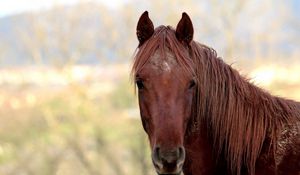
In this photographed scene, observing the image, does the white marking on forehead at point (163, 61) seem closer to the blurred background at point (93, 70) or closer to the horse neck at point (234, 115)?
the horse neck at point (234, 115)

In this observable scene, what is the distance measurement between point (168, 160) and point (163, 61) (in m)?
0.76

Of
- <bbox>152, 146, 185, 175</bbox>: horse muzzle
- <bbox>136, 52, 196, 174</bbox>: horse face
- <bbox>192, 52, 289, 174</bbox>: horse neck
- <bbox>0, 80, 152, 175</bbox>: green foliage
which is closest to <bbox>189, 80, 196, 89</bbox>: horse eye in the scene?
<bbox>136, 52, 196, 174</bbox>: horse face

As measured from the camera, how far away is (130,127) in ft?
88.3

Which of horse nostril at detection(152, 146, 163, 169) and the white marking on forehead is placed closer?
horse nostril at detection(152, 146, 163, 169)

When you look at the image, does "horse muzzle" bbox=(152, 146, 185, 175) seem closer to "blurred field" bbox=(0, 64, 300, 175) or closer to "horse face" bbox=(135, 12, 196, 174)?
"horse face" bbox=(135, 12, 196, 174)

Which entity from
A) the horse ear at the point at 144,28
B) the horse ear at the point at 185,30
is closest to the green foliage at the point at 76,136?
the horse ear at the point at 144,28

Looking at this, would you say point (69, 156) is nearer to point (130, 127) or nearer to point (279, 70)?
point (130, 127)

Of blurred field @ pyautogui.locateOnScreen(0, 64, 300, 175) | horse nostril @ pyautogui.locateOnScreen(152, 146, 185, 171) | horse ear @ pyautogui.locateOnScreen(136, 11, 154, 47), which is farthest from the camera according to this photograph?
blurred field @ pyautogui.locateOnScreen(0, 64, 300, 175)

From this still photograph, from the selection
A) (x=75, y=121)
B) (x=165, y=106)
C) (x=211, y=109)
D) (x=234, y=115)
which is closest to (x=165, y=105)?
(x=165, y=106)

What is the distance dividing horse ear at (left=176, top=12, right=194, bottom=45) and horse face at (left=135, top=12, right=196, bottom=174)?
64 mm

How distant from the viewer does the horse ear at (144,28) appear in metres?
4.12

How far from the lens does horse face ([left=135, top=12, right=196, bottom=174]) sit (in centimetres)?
350

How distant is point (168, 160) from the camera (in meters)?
3.46

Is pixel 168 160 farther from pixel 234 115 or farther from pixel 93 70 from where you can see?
pixel 93 70
